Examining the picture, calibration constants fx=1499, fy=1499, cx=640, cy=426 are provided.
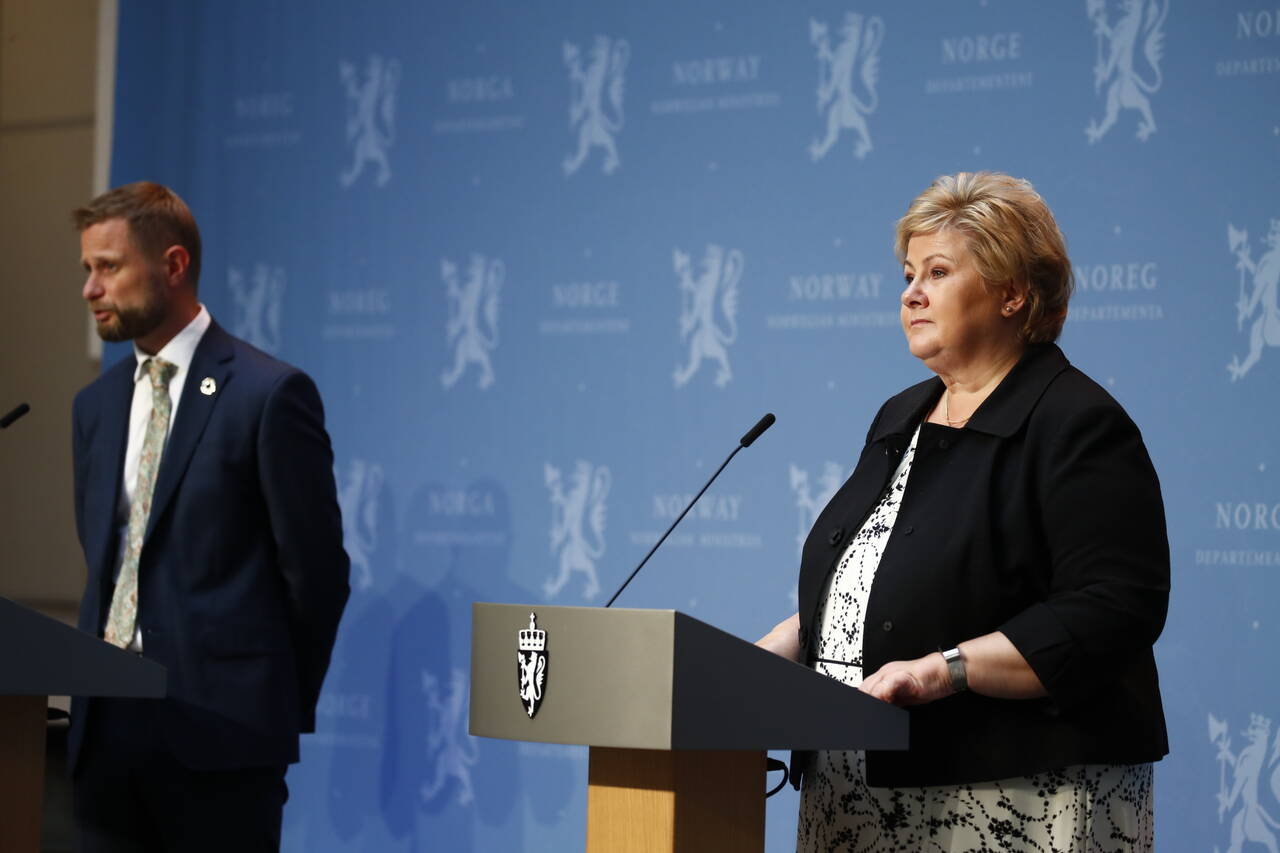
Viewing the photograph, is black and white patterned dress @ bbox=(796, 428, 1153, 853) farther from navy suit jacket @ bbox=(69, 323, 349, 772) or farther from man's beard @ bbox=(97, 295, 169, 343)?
man's beard @ bbox=(97, 295, 169, 343)

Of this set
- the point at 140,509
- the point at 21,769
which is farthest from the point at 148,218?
the point at 21,769

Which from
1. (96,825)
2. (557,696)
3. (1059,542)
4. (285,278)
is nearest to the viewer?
(557,696)

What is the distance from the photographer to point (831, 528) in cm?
230

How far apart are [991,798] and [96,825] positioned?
197 cm

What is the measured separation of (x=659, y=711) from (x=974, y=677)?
0.50 metres

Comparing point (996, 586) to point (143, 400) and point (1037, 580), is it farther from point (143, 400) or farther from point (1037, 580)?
point (143, 400)

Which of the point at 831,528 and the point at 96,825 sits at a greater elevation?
the point at 831,528

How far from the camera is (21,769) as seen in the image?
271cm

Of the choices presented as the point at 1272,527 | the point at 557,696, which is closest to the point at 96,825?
the point at 557,696

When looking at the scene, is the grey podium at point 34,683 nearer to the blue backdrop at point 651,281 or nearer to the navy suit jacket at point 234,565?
the navy suit jacket at point 234,565

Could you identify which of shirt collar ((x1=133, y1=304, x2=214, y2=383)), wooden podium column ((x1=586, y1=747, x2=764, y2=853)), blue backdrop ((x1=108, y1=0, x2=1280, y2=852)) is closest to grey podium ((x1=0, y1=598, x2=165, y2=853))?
shirt collar ((x1=133, y1=304, x2=214, y2=383))

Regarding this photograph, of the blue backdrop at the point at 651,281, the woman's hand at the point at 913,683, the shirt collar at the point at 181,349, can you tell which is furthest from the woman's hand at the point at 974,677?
the shirt collar at the point at 181,349

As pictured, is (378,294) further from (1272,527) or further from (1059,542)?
(1059,542)

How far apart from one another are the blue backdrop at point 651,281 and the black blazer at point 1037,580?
1511 millimetres
